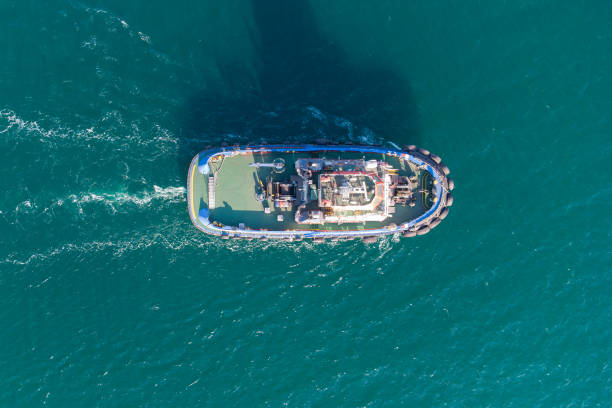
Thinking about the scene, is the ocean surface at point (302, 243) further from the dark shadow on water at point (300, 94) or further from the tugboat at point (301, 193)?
the tugboat at point (301, 193)

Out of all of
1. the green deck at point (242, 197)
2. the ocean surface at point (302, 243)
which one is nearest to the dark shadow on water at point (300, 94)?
the ocean surface at point (302, 243)

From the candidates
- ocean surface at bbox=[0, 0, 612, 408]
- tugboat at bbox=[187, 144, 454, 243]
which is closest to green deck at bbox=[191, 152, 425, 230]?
tugboat at bbox=[187, 144, 454, 243]

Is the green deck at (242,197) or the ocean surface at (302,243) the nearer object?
the green deck at (242,197)

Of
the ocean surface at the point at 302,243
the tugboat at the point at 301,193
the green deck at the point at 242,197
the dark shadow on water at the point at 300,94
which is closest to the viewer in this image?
the tugboat at the point at 301,193

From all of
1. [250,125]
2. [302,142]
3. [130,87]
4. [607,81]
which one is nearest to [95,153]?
[130,87]

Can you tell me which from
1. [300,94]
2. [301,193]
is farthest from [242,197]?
[300,94]

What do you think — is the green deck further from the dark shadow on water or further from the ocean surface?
the dark shadow on water

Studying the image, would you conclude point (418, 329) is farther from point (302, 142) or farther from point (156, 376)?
point (156, 376)
